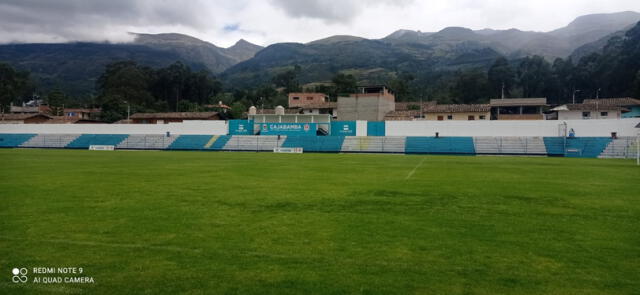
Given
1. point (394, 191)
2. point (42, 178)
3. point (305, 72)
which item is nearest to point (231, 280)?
point (394, 191)

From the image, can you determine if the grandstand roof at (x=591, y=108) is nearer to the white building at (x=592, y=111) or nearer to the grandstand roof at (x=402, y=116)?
the white building at (x=592, y=111)

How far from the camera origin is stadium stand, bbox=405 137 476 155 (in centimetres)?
4352

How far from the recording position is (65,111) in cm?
9262

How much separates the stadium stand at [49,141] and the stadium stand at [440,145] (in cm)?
4116

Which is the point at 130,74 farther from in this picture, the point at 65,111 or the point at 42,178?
the point at 42,178

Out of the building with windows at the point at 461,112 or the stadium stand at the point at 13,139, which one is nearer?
the stadium stand at the point at 13,139

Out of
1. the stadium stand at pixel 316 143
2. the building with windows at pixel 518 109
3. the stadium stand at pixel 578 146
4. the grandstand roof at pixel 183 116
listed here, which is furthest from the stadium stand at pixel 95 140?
the building with windows at pixel 518 109

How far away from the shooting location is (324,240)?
281 inches

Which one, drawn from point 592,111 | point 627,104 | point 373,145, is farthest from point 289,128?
point 627,104

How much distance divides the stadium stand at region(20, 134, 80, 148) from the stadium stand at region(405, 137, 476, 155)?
135ft

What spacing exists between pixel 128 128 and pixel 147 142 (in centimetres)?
610

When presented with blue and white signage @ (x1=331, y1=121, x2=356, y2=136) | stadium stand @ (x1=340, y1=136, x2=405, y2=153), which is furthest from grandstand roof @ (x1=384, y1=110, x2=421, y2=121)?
stadium stand @ (x1=340, y1=136, x2=405, y2=153)

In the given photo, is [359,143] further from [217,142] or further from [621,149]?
[621,149]

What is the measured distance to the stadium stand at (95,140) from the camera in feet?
170
